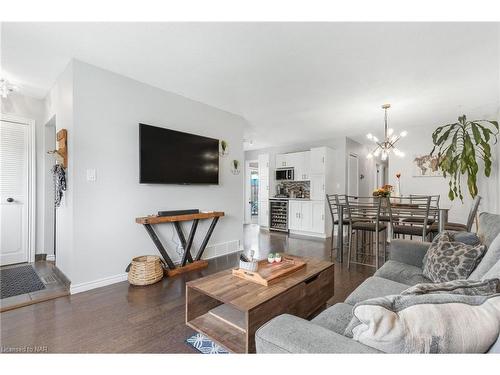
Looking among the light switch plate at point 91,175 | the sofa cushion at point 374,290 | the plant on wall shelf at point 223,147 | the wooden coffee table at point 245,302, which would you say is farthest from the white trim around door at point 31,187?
the sofa cushion at point 374,290

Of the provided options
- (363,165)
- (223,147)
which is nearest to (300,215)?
(363,165)

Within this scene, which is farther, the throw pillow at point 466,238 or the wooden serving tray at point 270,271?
the throw pillow at point 466,238

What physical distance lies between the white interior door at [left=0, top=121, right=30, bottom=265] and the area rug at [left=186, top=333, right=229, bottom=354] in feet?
10.3

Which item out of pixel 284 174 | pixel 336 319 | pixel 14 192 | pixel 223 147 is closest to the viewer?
pixel 336 319

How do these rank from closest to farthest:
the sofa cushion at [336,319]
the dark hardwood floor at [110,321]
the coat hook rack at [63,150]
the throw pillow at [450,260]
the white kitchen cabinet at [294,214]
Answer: the sofa cushion at [336,319], the throw pillow at [450,260], the dark hardwood floor at [110,321], the coat hook rack at [63,150], the white kitchen cabinet at [294,214]

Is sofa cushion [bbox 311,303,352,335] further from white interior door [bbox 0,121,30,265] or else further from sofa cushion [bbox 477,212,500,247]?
white interior door [bbox 0,121,30,265]

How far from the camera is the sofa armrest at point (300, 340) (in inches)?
30.5

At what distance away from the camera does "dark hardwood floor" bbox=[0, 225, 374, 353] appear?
→ 163cm

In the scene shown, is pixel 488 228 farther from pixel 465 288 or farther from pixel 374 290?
pixel 465 288

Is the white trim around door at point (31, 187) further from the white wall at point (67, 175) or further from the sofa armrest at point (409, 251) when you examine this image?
the sofa armrest at point (409, 251)

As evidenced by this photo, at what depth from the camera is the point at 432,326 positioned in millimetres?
713

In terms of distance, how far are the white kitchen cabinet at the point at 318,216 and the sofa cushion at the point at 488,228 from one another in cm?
374

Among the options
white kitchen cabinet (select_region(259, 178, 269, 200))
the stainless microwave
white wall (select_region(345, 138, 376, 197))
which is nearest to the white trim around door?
white kitchen cabinet (select_region(259, 178, 269, 200))

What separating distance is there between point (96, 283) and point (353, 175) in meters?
5.78
